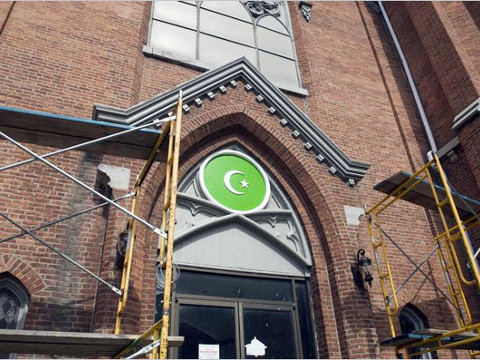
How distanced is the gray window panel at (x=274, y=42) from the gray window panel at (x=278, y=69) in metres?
0.27

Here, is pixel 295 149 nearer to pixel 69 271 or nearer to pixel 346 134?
pixel 346 134

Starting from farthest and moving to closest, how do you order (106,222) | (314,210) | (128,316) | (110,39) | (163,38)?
1. (163,38)
2. (110,39)
3. (314,210)
4. (106,222)
5. (128,316)

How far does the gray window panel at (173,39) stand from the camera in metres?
10.5

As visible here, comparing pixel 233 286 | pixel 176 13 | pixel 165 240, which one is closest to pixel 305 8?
pixel 176 13

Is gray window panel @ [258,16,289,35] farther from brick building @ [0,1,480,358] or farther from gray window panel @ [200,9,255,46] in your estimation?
gray window panel @ [200,9,255,46]

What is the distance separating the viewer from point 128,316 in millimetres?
5965

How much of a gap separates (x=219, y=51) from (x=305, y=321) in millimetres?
7248

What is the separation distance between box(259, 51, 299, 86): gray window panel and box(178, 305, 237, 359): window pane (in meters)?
6.67

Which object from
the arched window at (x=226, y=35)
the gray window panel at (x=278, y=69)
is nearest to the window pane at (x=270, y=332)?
the arched window at (x=226, y=35)

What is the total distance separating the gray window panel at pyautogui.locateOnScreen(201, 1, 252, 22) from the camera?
1216 cm

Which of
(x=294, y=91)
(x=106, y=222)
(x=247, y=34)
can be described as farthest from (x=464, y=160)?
(x=106, y=222)

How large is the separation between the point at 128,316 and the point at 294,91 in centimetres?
722

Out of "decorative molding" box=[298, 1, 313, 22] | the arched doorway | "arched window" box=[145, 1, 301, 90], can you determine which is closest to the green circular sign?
the arched doorway

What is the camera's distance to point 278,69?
1177 centimetres
